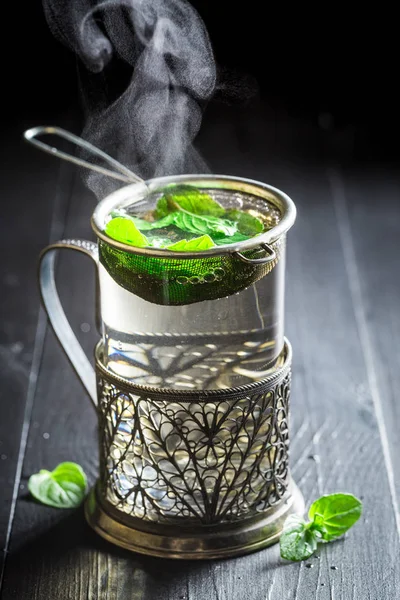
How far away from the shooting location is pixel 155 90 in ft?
3.34

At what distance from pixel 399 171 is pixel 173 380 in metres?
1.18

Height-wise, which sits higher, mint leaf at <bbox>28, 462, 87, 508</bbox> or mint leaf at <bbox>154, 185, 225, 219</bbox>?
mint leaf at <bbox>154, 185, 225, 219</bbox>

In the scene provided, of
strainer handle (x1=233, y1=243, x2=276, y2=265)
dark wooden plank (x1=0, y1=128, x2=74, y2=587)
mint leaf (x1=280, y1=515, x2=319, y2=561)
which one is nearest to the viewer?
strainer handle (x1=233, y1=243, x2=276, y2=265)

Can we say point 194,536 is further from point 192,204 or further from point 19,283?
point 19,283

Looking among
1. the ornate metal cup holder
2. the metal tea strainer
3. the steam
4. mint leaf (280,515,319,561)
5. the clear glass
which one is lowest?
Result: mint leaf (280,515,319,561)

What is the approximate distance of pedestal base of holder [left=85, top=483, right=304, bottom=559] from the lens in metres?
0.94

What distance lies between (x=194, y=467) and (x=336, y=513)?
6.3 inches

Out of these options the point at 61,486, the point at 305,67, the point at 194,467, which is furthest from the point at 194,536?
the point at 305,67

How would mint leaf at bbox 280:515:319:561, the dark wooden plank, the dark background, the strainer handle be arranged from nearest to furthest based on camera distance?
the strainer handle < mint leaf at bbox 280:515:319:561 < the dark wooden plank < the dark background

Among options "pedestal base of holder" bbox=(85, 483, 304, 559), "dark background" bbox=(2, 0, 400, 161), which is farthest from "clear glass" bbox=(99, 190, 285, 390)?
"dark background" bbox=(2, 0, 400, 161)

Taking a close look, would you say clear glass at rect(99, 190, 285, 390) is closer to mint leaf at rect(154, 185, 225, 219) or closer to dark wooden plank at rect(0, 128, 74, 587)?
mint leaf at rect(154, 185, 225, 219)

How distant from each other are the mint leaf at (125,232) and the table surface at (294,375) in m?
0.31

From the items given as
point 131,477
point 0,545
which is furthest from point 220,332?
point 0,545

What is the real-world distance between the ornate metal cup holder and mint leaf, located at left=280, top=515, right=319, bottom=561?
0.06ft
